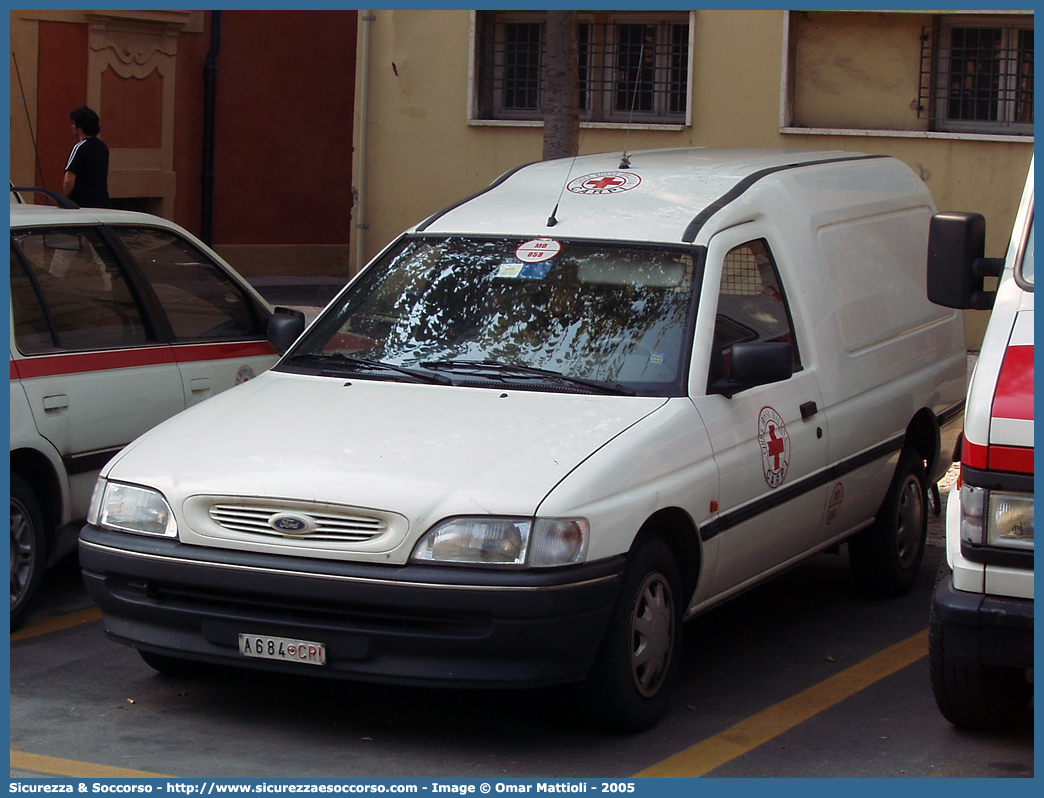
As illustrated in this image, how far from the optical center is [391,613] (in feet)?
15.4

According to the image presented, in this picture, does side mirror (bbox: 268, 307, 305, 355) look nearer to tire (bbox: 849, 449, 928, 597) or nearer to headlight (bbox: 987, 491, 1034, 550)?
tire (bbox: 849, 449, 928, 597)

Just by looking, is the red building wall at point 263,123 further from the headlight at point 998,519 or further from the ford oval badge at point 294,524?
the headlight at point 998,519

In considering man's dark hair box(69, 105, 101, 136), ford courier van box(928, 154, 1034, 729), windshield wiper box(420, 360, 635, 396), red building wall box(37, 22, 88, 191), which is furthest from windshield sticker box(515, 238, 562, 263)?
red building wall box(37, 22, 88, 191)

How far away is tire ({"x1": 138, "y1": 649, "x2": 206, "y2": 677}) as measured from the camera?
18.2 feet

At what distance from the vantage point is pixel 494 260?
6070 millimetres

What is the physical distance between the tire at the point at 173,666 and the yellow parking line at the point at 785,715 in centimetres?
186

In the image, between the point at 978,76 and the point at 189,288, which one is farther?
the point at 978,76

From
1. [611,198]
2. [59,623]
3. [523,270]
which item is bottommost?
[59,623]

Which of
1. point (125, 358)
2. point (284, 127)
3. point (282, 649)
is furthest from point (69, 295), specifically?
point (284, 127)

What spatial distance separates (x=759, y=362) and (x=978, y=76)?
9.29 m

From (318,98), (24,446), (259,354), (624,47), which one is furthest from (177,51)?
(24,446)

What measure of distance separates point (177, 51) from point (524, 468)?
15946 mm

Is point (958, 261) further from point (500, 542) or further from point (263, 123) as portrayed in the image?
point (263, 123)

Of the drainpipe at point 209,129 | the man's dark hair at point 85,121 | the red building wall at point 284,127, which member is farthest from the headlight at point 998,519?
the red building wall at point 284,127
